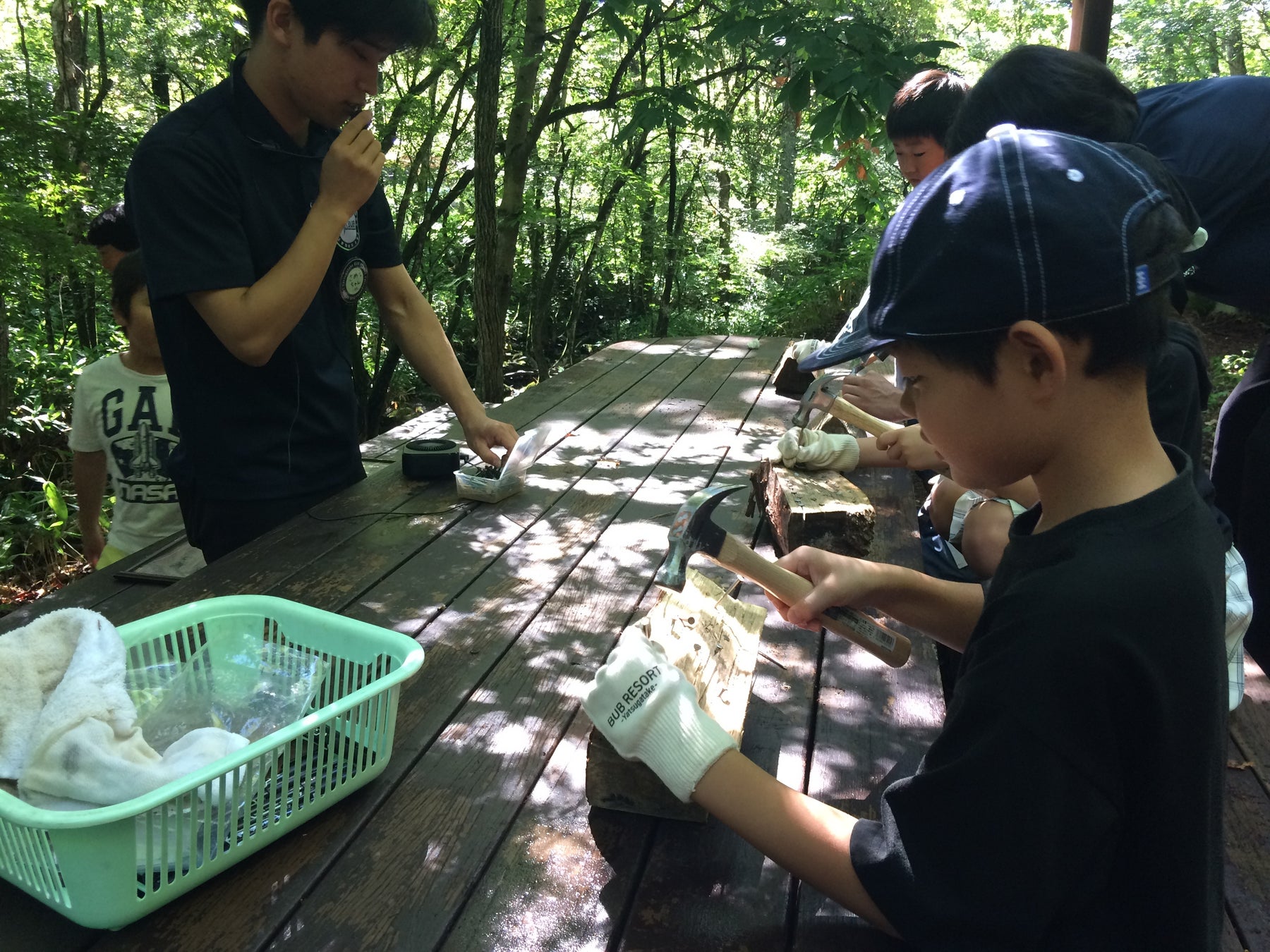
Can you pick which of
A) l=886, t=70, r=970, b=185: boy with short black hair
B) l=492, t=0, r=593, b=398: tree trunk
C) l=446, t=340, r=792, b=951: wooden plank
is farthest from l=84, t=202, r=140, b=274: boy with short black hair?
l=492, t=0, r=593, b=398: tree trunk

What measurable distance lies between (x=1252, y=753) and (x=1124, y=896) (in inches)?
48.2

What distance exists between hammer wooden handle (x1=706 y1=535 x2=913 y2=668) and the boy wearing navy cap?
44cm

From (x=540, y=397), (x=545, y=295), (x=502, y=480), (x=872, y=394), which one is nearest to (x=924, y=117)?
(x=872, y=394)

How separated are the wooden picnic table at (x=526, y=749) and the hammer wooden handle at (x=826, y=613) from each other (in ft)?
0.57

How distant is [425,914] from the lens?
1.14 m

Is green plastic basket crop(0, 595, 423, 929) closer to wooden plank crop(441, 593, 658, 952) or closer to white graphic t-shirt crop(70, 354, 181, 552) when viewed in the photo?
wooden plank crop(441, 593, 658, 952)

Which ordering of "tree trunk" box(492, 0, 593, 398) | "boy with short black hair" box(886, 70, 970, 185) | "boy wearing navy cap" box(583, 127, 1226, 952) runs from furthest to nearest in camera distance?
"tree trunk" box(492, 0, 593, 398), "boy with short black hair" box(886, 70, 970, 185), "boy wearing navy cap" box(583, 127, 1226, 952)

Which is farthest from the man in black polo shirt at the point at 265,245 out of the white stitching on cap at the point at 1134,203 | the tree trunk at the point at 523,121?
the tree trunk at the point at 523,121

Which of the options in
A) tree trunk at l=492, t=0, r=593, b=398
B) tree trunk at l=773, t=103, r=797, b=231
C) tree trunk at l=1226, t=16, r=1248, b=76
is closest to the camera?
tree trunk at l=492, t=0, r=593, b=398

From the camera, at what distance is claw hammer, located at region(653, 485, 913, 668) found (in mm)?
1472

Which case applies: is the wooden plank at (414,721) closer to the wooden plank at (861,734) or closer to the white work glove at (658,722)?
the white work glove at (658,722)

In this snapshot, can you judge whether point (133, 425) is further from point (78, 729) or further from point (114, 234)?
point (78, 729)

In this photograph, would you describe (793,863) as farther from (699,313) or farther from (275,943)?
(699,313)

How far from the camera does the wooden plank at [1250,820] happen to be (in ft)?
4.66
